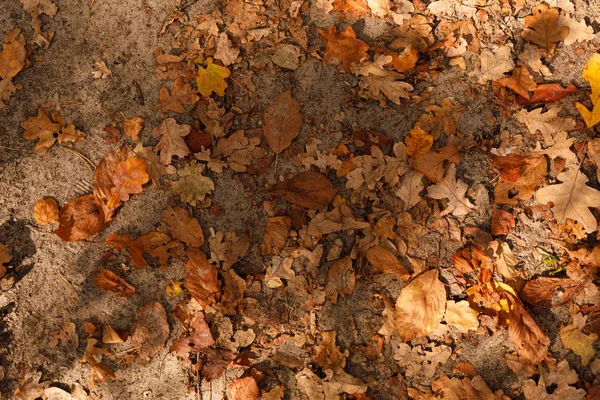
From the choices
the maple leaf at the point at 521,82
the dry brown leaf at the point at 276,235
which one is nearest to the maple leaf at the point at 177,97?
the dry brown leaf at the point at 276,235

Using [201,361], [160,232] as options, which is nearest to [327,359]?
[201,361]

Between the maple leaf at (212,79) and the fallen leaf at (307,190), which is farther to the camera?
the maple leaf at (212,79)

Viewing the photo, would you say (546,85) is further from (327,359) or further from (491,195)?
(327,359)

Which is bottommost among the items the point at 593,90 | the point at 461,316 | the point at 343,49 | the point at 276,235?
the point at 461,316

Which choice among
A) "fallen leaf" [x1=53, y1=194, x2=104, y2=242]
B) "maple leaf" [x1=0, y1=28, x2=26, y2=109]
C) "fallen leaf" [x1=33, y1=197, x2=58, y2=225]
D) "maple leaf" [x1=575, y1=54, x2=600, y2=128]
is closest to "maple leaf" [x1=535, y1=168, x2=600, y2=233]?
"maple leaf" [x1=575, y1=54, x2=600, y2=128]

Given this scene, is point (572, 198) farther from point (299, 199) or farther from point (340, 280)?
point (299, 199)

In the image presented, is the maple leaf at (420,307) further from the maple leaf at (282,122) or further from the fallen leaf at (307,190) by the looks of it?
the maple leaf at (282,122)

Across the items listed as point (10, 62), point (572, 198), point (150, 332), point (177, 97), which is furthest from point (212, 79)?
point (572, 198)
